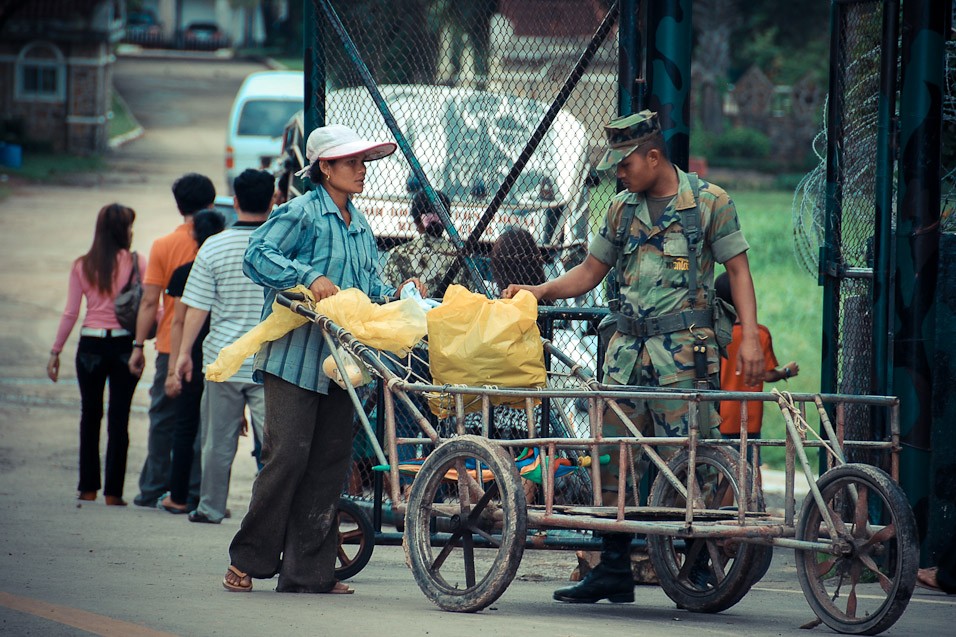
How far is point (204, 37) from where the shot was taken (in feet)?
228

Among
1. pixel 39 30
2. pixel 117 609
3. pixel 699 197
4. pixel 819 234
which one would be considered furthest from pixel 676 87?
pixel 39 30

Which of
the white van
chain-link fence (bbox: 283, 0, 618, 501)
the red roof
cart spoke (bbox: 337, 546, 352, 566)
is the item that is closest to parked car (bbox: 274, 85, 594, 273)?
chain-link fence (bbox: 283, 0, 618, 501)

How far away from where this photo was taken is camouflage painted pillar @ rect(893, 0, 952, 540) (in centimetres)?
626

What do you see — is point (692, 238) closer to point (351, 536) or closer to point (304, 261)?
point (304, 261)

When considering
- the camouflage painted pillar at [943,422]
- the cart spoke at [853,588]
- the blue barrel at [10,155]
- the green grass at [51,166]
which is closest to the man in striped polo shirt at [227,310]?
the camouflage painted pillar at [943,422]

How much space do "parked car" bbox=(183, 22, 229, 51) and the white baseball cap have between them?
65.8 metres

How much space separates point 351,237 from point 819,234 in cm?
273

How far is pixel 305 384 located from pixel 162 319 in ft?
11.1

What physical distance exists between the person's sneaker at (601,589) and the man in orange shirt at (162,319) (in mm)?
3471

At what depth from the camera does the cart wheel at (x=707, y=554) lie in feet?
17.3

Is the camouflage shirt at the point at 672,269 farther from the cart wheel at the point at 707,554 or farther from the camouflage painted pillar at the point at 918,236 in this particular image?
the camouflage painted pillar at the point at 918,236

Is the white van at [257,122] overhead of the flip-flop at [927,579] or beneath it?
overhead

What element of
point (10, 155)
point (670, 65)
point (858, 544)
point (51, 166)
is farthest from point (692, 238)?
point (51, 166)

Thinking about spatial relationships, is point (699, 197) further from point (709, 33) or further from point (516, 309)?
point (709, 33)
